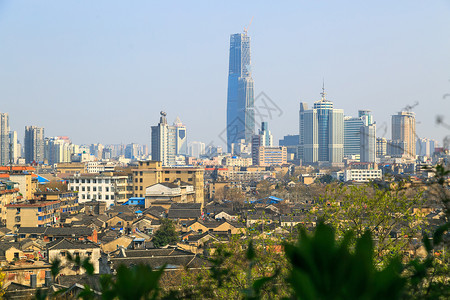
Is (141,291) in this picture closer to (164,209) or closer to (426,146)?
(164,209)

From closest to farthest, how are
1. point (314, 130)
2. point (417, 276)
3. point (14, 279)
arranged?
point (417, 276) < point (14, 279) < point (314, 130)

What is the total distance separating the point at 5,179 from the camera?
105 feet

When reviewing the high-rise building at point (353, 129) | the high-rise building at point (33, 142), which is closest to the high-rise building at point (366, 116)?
the high-rise building at point (353, 129)

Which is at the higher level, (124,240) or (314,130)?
(314,130)

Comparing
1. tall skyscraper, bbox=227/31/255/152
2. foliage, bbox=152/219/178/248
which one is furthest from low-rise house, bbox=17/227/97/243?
tall skyscraper, bbox=227/31/255/152

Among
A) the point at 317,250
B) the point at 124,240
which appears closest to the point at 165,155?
the point at 124,240

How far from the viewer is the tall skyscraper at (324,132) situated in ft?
338

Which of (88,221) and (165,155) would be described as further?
(165,155)

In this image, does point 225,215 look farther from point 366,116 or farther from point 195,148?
point 195,148

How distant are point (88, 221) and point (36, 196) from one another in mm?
7487

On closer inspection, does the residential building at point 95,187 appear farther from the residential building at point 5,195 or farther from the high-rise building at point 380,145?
the high-rise building at point 380,145

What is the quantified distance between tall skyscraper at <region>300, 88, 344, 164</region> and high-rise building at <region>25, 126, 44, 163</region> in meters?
46.2

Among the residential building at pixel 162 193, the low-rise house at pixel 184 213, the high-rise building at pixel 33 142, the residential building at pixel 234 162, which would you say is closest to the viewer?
the low-rise house at pixel 184 213

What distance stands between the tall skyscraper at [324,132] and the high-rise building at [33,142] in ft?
152
